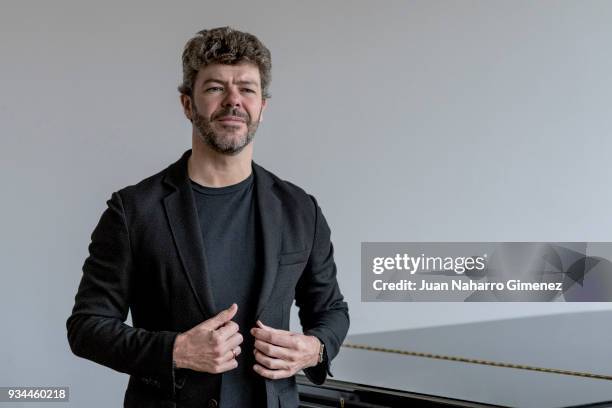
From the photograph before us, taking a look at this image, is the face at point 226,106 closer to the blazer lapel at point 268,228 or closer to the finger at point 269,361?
the blazer lapel at point 268,228

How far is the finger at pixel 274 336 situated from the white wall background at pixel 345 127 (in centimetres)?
176

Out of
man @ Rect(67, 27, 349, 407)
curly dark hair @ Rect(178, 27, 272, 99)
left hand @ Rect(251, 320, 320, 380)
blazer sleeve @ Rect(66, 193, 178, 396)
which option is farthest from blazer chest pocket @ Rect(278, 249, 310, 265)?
curly dark hair @ Rect(178, 27, 272, 99)

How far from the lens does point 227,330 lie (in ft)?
4.88

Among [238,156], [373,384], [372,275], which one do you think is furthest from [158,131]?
[238,156]

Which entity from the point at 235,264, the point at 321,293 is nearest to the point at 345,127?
the point at 321,293

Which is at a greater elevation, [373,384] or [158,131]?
[158,131]

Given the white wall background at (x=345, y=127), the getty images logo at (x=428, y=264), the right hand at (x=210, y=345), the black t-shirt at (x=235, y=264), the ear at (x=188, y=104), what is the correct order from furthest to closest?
1. the getty images logo at (x=428, y=264)
2. the white wall background at (x=345, y=127)
3. the ear at (x=188, y=104)
4. the black t-shirt at (x=235, y=264)
5. the right hand at (x=210, y=345)

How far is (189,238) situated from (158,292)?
119 mm

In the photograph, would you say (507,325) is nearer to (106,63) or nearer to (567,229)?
(567,229)

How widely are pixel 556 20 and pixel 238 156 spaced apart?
1.82m

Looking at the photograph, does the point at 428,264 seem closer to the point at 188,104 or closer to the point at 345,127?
the point at 345,127

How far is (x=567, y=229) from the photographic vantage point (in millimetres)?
3035

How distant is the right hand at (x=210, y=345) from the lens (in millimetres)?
1473

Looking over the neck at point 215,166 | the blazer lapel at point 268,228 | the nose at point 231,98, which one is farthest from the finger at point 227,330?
the nose at point 231,98
